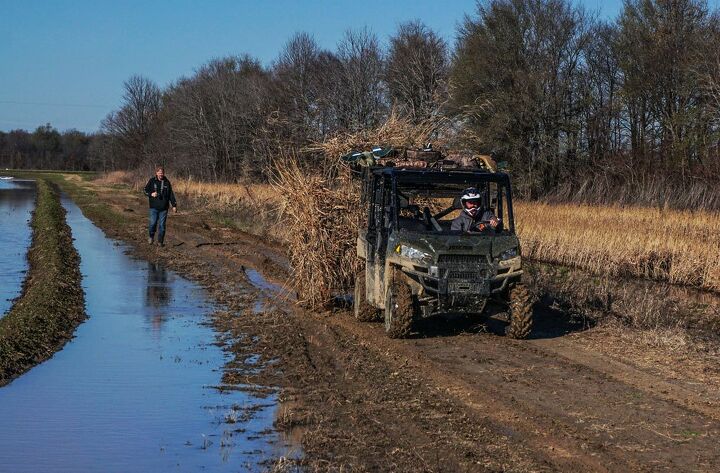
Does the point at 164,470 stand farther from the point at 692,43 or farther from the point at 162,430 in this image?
the point at 692,43

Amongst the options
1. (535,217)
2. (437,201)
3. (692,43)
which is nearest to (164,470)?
(437,201)

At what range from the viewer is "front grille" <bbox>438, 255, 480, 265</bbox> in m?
10.9

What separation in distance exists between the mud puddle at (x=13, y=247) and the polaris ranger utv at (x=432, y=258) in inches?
235

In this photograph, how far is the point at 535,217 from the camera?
982 inches

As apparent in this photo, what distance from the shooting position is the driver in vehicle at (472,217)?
11648 mm

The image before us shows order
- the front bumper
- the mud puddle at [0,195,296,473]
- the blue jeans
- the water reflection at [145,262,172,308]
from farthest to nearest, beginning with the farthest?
the blue jeans, the water reflection at [145,262,172,308], the front bumper, the mud puddle at [0,195,296,473]

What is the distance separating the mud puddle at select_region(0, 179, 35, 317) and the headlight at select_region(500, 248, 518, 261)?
746 cm

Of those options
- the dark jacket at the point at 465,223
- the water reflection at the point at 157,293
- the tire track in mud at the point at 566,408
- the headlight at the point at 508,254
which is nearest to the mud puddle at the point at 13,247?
the water reflection at the point at 157,293

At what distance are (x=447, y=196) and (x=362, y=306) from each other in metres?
1.96

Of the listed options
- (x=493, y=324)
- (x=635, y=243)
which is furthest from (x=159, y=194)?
(x=493, y=324)

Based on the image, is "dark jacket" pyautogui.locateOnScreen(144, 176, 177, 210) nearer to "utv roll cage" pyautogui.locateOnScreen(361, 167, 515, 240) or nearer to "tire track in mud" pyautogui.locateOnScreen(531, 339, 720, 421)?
"utv roll cage" pyautogui.locateOnScreen(361, 167, 515, 240)

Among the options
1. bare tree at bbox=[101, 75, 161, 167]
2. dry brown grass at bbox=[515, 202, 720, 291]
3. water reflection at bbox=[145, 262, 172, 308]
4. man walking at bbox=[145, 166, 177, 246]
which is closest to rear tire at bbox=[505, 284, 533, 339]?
water reflection at bbox=[145, 262, 172, 308]

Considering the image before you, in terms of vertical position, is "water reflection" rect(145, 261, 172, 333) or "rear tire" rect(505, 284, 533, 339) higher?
"rear tire" rect(505, 284, 533, 339)

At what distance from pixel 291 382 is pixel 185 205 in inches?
1274
